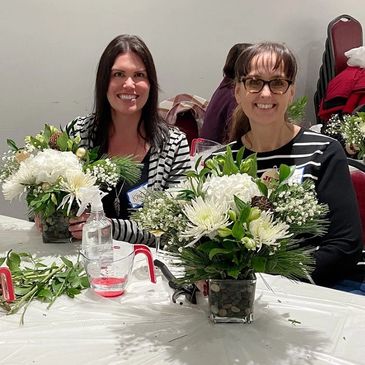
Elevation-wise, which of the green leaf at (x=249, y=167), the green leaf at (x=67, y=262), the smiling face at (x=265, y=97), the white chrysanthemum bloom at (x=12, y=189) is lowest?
the green leaf at (x=67, y=262)

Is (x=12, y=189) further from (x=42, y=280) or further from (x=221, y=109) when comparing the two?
(x=221, y=109)

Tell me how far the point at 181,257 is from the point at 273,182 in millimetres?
230

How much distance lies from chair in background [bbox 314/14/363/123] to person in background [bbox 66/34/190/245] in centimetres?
290

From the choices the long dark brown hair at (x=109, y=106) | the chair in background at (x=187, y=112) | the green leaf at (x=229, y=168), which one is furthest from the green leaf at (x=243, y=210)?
the chair in background at (x=187, y=112)

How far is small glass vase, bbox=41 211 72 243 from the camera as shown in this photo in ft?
5.17

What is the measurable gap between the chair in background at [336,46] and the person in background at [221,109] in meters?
1.67

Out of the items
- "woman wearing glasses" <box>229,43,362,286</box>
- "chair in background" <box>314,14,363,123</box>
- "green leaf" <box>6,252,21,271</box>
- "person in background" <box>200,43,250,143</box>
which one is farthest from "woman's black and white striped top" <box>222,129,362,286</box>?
"chair in background" <box>314,14,363,123</box>

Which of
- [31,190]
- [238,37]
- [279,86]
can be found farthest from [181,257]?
[238,37]

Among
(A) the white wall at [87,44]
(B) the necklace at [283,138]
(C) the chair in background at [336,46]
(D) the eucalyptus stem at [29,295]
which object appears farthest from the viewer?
(C) the chair in background at [336,46]

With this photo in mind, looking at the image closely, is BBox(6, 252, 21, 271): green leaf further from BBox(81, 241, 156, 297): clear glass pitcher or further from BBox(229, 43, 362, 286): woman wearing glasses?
BBox(229, 43, 362, 286): woman wearing glasses

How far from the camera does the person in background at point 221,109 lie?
3168mm

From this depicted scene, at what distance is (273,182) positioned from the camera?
1.04 meters

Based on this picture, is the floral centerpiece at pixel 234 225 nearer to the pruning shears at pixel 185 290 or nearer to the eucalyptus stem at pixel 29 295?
the pruning shears at pixel 185 290

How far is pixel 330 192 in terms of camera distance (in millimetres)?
1602
